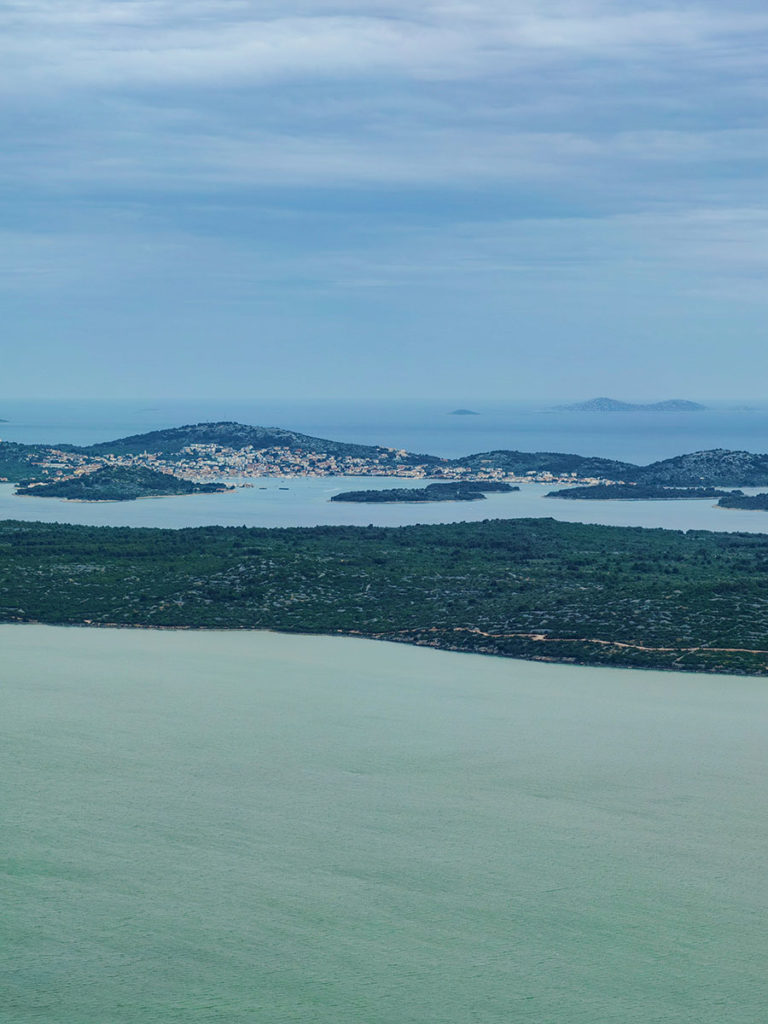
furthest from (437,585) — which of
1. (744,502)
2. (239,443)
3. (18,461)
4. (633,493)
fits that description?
(239,443)

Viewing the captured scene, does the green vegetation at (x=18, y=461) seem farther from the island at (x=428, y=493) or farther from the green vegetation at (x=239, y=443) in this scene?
the island at (x=428, y=493)

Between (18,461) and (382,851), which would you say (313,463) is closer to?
(18,461)

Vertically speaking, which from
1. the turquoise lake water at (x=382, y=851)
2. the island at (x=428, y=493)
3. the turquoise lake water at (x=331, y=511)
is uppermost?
the island at (x=428, y=493)

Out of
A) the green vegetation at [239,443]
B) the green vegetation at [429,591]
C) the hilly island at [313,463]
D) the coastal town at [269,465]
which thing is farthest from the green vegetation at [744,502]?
the green vegetation at [239,443]

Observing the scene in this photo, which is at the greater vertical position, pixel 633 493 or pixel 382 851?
pixel 633 493

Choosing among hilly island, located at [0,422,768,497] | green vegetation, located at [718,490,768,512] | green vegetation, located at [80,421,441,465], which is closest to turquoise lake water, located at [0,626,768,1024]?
green vegetation, located at [718,490,768,512]

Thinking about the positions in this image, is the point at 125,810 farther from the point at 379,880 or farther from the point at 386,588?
the point at 386,588
